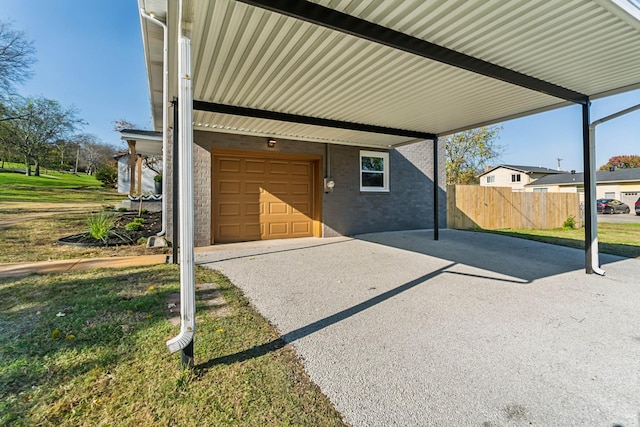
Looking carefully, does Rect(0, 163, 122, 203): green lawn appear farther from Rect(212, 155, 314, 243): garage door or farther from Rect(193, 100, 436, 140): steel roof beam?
Rect(193, 100, 436, 140): steel roof beam

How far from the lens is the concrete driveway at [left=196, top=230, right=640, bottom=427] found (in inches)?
72.2

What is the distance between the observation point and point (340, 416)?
1722 millimetres

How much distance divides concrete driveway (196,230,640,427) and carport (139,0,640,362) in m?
1.13

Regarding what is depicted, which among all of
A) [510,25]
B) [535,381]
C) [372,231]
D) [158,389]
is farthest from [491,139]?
[158,389]

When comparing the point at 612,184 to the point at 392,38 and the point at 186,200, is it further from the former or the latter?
the point at 186,200

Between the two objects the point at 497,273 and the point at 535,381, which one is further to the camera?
the point at 497,273

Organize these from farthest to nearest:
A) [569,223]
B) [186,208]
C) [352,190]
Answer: [569,223], [352,190], [186,208]

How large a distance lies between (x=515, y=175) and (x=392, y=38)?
139 feet

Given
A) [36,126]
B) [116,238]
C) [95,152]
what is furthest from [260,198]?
[95,152]

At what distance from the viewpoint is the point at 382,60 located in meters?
3.76

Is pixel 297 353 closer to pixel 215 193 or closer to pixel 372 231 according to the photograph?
pixel 215 193

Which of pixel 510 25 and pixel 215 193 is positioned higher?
pixel 510 25

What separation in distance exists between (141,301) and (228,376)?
1.82 meters

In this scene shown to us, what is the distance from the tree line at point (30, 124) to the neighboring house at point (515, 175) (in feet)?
141
